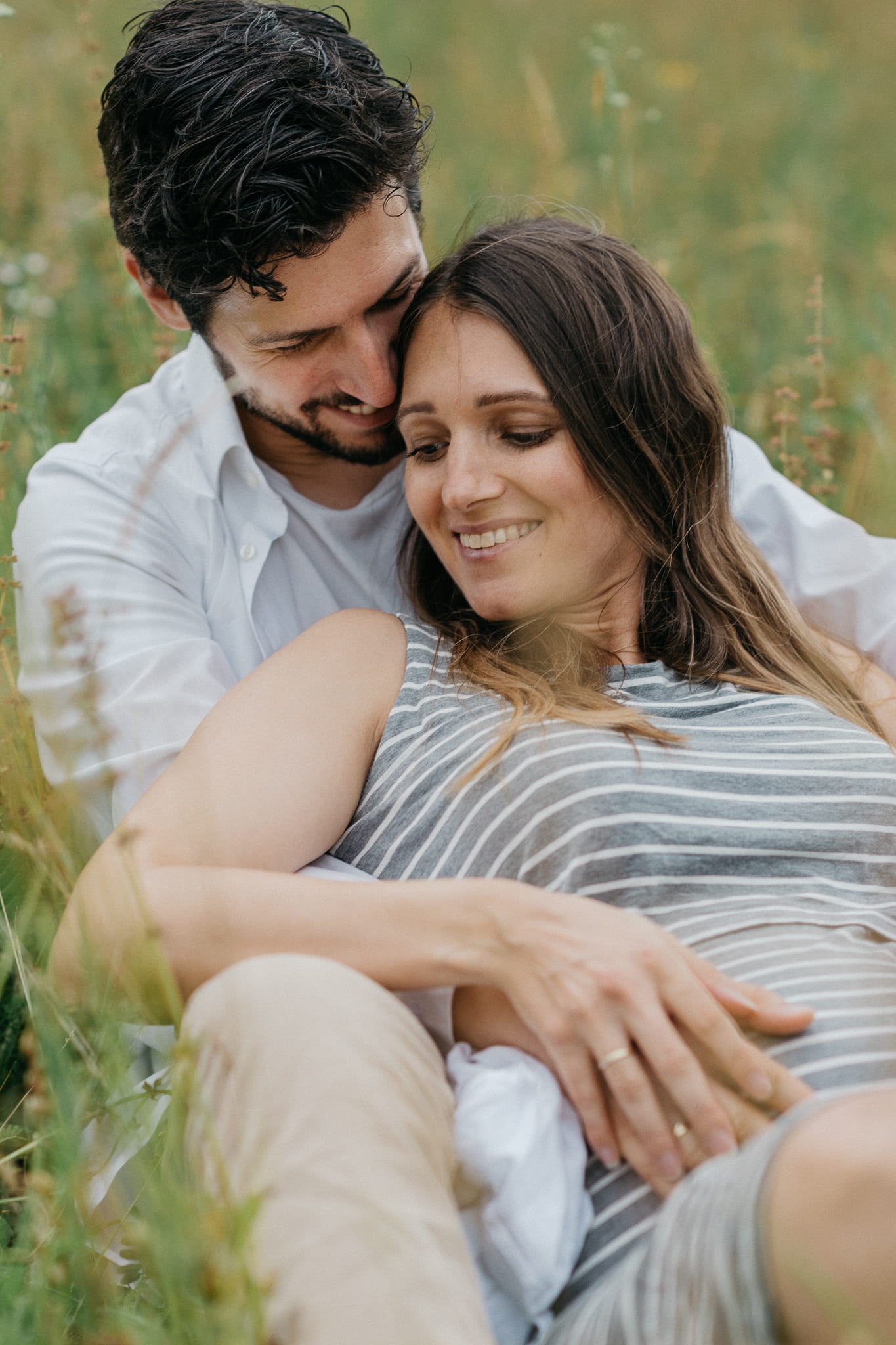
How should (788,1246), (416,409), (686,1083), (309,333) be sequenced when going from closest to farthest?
(788,1246), (686,1083), (416,409), (309,333)

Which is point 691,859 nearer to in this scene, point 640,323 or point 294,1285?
point 294,1285

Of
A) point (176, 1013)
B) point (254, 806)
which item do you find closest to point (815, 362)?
point (254, 806)

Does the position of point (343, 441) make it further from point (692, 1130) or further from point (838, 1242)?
point (838, 1242)

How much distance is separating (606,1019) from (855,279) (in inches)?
151

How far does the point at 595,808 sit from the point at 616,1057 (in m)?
0.42

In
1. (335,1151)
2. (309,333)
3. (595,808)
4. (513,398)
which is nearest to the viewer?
(335,1151)

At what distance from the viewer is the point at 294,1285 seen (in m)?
1.11

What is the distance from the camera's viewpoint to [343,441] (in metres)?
2.44

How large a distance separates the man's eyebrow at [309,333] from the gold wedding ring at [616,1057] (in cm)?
145

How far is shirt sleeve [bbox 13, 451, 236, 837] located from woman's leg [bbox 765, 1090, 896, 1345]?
1199 mm

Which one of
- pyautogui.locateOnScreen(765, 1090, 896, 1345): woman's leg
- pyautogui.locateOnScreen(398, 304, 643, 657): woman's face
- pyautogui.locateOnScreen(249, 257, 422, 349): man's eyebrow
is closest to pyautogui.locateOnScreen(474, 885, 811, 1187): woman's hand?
pyautogui.locateOnScreen(765, 1090, 896, 1345): woman's leg

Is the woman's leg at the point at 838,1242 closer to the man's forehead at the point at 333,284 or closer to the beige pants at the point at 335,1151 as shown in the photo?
the beige pants at the point at 335,1151

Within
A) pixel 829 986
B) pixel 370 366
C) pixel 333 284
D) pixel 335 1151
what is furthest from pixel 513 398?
pixel 335 1151

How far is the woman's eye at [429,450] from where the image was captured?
218 cm
